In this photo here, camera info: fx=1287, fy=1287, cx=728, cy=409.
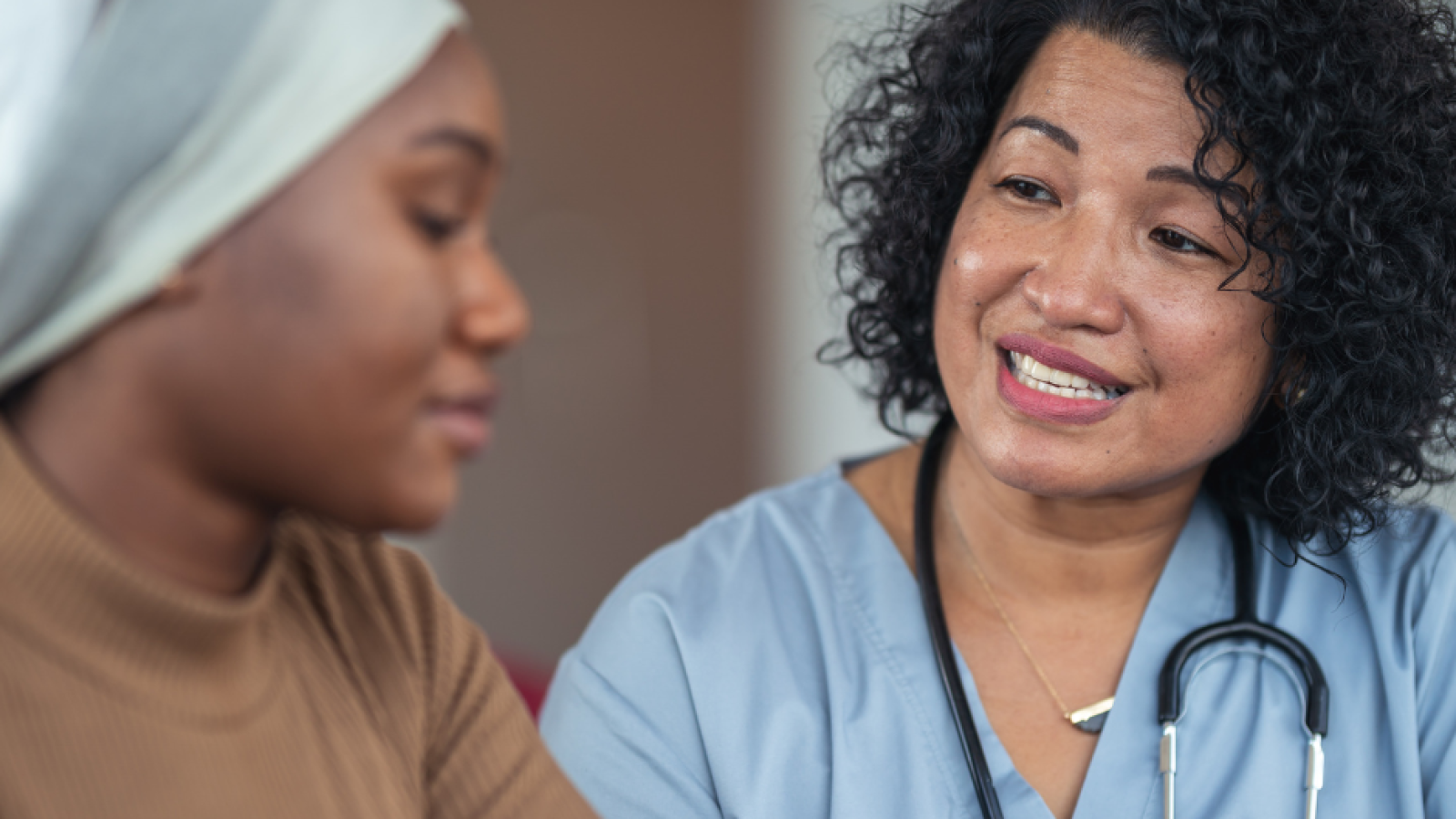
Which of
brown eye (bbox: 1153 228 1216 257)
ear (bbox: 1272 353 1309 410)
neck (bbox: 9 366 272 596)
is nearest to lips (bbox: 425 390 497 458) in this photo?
neck (bbox: 9 366 272 596)

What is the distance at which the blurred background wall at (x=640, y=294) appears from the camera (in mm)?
2686

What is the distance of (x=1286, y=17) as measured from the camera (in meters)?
1.09

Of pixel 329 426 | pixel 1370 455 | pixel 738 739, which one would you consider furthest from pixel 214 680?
pixel 1370 455

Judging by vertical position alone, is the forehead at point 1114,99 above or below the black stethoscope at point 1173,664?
above

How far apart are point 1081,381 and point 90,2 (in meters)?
0.82

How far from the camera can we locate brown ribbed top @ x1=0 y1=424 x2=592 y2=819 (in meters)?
0.52

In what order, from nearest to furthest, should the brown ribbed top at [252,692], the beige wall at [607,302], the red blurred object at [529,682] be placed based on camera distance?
the brown ribbed top at [252,692] < the red blurred object at [529,682] < the beige wall at [607,302]

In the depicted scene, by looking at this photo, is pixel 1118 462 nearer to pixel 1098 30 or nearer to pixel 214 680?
pixel 1098 30

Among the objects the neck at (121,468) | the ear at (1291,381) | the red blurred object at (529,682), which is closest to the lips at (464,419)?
the neck at (121,468)

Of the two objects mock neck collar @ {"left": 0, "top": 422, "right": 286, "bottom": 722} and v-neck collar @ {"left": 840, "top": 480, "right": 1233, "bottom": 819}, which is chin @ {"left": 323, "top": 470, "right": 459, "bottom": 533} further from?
v-neck collar @ {"left": 840, "top": 480, "right": 1233, "bottom": 819}

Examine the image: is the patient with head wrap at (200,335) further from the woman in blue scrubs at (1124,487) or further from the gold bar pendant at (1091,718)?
the gold bar pendant at (1091,718)

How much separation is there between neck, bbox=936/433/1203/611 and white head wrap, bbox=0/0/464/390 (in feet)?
2.85

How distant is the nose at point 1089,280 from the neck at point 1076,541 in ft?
0.75

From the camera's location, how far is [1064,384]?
1123 millimetres
